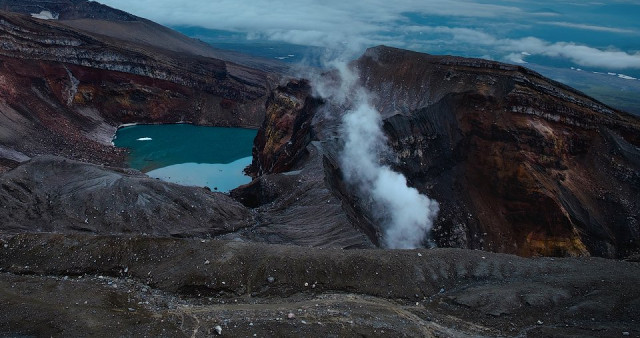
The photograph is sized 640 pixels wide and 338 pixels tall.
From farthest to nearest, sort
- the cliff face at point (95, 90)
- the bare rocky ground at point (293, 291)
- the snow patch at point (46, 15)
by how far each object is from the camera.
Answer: the snow patch at point (46, 15) → the cliff face at point (95, 90) → the bare rocky ground at point (293, 291)

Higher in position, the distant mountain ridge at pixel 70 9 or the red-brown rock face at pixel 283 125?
the distant mountain ridge at pixel 70 9

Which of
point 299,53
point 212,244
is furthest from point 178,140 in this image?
point 299,53

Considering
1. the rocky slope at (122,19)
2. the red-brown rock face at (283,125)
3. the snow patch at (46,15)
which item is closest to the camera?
the red-brown rock face at (283,125)

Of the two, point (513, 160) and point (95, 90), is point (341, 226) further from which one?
point (95, 90)

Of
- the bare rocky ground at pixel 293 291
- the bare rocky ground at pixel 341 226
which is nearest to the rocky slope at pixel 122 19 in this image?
the bare rocky ground at pixel 341 226

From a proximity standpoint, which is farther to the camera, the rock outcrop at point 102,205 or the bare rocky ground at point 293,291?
the rock outcrop at point 102,205

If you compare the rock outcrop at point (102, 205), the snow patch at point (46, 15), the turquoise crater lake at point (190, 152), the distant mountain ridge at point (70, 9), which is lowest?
the turquoise crater lake at point (190, 152)

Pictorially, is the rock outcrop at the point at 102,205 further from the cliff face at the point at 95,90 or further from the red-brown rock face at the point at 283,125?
the cliff face at the point at 95,90
